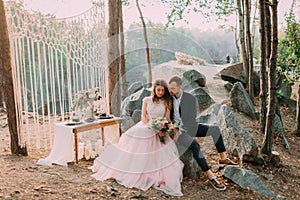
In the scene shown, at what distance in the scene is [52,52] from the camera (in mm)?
4469

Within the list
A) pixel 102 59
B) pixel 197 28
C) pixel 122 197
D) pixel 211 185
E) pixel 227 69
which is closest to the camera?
pixel 122 197

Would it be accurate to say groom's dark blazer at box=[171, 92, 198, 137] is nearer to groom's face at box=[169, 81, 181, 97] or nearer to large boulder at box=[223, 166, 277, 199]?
groom's face at box=[169, 81, 181, 97]

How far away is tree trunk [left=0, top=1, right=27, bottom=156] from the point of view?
3.98 m

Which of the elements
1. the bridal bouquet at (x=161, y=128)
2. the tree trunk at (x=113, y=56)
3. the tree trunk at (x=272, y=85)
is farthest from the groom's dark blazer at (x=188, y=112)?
the tree trunk at (x=113, y=56)

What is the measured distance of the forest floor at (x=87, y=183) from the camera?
9.72ft

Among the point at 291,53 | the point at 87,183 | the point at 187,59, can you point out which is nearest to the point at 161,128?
the point at 87,183

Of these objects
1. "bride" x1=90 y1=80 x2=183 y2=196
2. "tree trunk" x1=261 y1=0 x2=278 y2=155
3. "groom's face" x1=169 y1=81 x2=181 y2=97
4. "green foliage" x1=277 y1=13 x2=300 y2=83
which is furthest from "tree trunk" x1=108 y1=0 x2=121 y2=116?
"green foliage" x1=277 y1=13 x2=300 y2=83

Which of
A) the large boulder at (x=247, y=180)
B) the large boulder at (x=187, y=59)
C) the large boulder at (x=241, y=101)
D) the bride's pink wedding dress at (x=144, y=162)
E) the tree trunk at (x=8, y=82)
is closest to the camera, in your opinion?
the bride's pink wedding dress at (x=144, y=162)

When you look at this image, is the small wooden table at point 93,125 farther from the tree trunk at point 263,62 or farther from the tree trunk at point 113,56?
the tree trunk at point 263,62

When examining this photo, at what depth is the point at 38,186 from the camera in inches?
120

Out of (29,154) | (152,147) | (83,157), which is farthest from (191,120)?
(29,154)

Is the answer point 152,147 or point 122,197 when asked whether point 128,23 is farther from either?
point 122,197

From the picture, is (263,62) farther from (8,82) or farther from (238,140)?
(8,82)

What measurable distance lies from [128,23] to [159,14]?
1.24m
